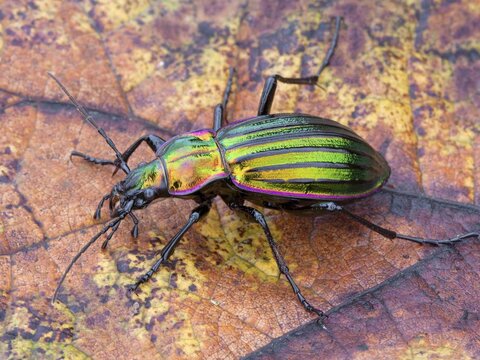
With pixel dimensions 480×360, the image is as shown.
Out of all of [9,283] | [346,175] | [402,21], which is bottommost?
[9,283]

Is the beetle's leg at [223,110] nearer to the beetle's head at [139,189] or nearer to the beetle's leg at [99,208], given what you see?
the beetle's head at [139,189]

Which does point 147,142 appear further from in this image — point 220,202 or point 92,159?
point 220,202

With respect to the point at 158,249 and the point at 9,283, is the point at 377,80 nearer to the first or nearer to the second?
the point at 158,249

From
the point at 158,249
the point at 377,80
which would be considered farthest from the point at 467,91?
the point at 158,249

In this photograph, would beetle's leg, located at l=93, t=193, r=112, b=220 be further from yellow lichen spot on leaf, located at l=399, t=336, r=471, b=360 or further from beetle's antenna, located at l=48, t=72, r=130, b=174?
yellow lichen spot on leaf, located at l=399, t=336, r=471, b=360

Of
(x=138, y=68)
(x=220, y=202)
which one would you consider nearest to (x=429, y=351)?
(x=220, y=202)

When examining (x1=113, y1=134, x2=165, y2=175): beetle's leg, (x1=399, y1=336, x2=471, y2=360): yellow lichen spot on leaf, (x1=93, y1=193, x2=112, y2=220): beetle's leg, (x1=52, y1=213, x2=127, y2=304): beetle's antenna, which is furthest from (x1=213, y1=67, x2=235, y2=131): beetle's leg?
(x1=399, y1=336, x2=471, y2=360): yellow lichen spot on leaf

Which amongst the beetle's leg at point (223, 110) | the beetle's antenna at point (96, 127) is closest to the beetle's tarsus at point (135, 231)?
the beetle's antenna at point (96, 127)
